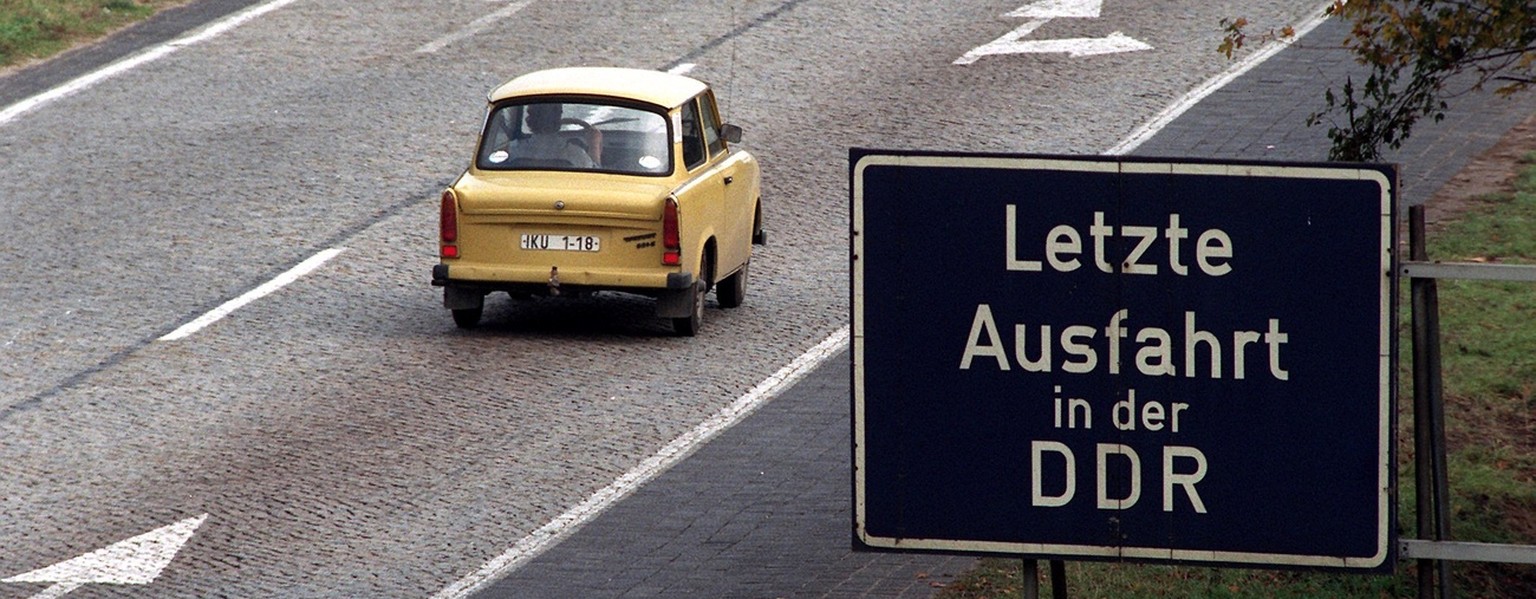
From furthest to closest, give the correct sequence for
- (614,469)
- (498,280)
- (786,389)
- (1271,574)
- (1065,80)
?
(1065,80) < (498,280) < (786,389) < (614,469) < (1271,574)

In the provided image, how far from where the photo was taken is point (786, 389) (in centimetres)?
1312

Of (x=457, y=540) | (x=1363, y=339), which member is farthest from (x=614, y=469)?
(x=1363, y=339)

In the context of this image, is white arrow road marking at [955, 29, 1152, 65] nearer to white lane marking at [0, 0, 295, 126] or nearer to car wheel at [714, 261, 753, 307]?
car wheel at [714, 261, 753, 307]

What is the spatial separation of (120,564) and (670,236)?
15.5ft

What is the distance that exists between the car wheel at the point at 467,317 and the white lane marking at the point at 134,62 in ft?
25.0

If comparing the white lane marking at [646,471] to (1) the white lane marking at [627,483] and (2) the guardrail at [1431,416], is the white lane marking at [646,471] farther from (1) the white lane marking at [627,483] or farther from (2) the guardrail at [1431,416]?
(2) the guardrail at [1431,416]

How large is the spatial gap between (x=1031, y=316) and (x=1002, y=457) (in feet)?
1.55

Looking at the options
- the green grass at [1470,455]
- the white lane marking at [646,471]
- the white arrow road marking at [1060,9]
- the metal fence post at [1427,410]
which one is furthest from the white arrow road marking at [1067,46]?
the metal fence post at [1427,410]

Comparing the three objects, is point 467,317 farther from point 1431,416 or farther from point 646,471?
point 1431,416

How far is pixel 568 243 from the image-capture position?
551 inches

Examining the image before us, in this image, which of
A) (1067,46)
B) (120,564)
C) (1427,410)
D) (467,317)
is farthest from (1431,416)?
(1067,46)

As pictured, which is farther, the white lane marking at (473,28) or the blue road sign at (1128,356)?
the white lane marking at (473,28)

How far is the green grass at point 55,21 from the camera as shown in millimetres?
22594

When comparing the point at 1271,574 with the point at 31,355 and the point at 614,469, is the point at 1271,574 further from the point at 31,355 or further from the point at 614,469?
the point at 31,355
